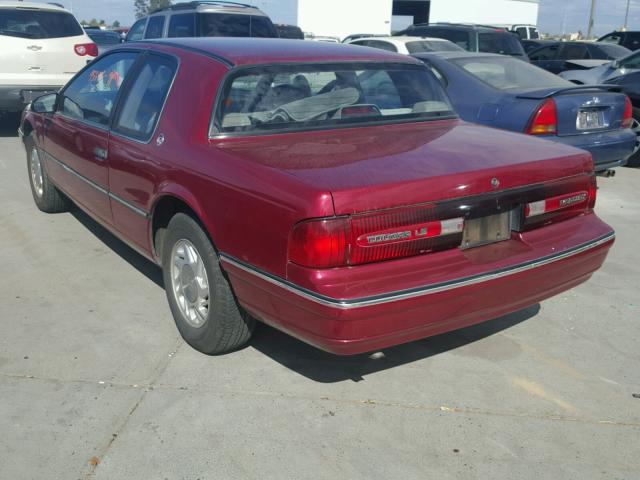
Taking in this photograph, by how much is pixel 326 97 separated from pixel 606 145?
3933 mm

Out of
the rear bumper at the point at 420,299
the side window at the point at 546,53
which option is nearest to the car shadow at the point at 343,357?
the rear bumper at the point at 420,299

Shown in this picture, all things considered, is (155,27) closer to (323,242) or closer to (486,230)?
(486,230)

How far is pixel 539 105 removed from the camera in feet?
21.7

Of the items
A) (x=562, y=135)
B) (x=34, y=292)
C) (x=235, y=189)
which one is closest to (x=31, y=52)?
(x=34, y=292)

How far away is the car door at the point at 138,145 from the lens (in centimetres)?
400

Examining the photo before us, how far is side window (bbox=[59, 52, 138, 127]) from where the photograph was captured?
184 inches

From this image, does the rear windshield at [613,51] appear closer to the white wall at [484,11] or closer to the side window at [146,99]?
the side window at [146,99]

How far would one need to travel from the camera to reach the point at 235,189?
→ 325cm

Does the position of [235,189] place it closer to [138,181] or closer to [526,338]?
[138,181]

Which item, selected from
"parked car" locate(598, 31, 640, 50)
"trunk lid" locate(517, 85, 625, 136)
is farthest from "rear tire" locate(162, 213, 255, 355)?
"parked car" locate(598, 31, 640, 50)

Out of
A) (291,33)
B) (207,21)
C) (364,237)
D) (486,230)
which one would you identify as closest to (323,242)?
(364,237)

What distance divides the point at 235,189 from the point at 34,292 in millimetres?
2130

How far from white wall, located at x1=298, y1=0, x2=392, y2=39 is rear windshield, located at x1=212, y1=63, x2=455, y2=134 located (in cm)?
3257

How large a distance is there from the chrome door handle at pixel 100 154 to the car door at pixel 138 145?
0.33 ft
